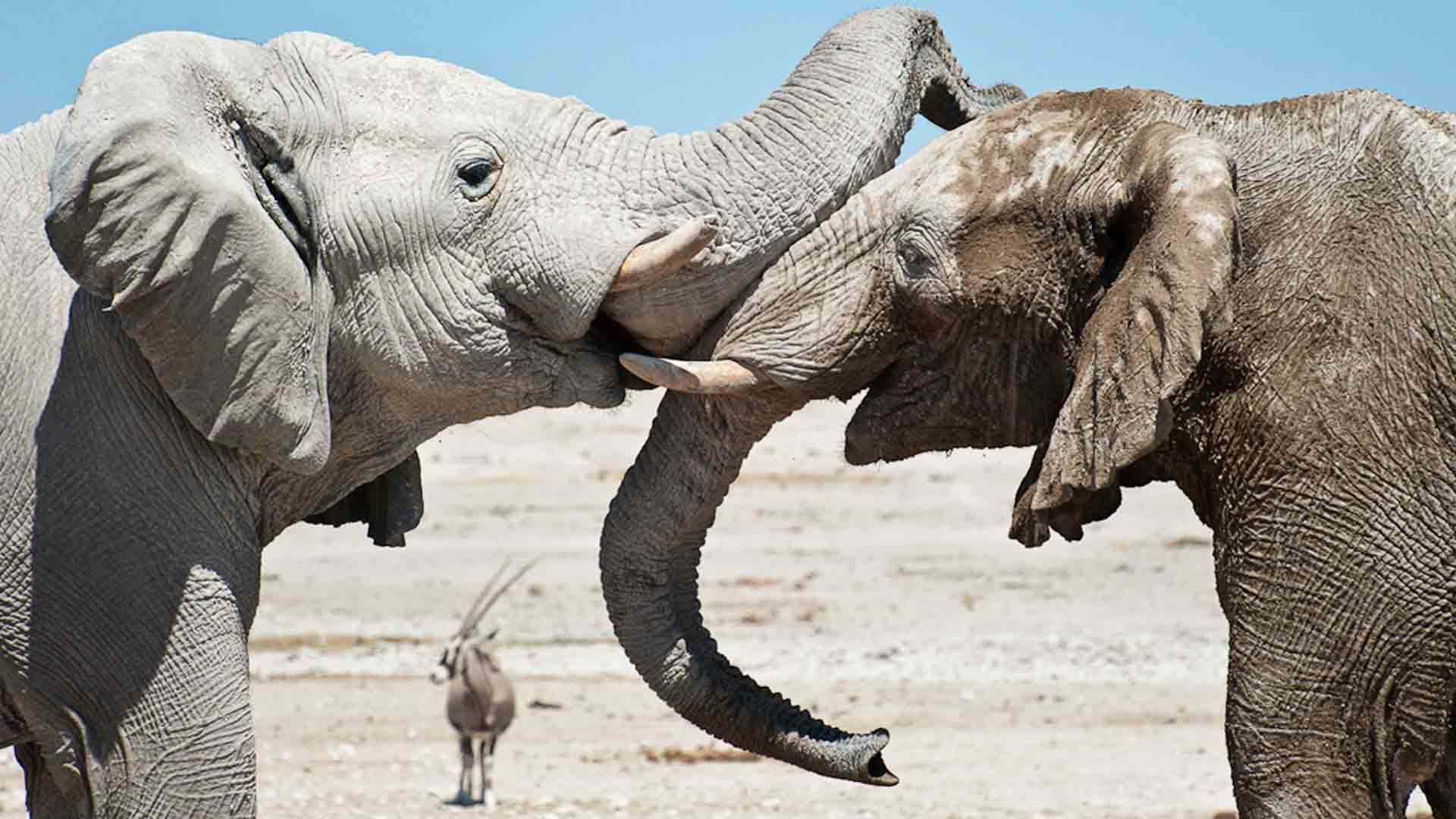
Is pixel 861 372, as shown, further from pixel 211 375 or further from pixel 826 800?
pixel 826 800

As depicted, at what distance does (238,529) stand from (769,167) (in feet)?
4.99

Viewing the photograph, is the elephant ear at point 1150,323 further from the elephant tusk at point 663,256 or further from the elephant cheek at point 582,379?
the elephant cheek at point 582,379

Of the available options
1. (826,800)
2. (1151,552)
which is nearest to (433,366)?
(826,800)

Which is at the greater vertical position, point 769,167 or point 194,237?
point 769,167

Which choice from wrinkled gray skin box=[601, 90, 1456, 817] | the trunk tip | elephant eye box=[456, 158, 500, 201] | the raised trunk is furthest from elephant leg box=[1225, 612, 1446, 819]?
elephant eye box=[456, 158, 500, 201]

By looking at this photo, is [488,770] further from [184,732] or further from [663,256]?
[663,256]

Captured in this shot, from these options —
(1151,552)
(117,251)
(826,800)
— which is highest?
(1151,552)

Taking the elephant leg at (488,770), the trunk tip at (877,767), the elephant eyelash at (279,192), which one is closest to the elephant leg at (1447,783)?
the trunk tip at (877,767)

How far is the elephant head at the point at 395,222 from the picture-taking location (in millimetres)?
5309

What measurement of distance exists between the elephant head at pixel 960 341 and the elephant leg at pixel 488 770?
596cm

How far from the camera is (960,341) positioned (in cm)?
569

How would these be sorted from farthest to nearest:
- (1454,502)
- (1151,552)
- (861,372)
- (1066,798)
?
1. (1151,552)
2. (1066,798)
3. (861,372)
4. (1454,502)

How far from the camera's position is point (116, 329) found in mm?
5477

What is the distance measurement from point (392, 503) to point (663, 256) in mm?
1167
